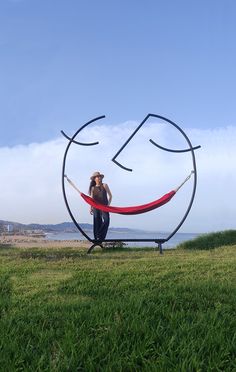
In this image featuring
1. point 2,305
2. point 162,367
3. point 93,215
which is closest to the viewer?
point 162,367

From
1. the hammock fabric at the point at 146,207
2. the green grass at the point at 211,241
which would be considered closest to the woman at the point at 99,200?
the hammock fabric at the point at 146,207

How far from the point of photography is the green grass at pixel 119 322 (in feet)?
9.29

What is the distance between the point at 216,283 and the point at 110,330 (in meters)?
1.85

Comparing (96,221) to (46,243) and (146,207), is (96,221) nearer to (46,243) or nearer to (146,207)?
(146,207)

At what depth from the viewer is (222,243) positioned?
10906mm

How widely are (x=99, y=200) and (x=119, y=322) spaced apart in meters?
6.26

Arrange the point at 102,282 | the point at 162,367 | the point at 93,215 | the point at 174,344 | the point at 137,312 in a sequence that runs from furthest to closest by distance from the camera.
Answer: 1. the point at 93,215
2. the point at 102,282
3. the point at 137,312
4. the point at 174,344
5. the point at 162,367

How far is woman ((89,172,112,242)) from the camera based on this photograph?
9469mm

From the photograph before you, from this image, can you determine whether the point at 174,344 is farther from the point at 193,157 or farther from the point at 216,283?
the point at 193,157

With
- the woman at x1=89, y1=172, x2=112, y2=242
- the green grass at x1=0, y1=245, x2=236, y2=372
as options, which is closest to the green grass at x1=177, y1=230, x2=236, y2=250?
the woman at x1=89, y1=172, x2=112, y2=242

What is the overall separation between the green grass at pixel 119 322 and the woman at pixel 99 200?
13.1ft

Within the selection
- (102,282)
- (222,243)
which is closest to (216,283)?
(102,282)

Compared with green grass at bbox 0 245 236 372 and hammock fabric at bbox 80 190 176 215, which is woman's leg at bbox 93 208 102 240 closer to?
hammock fabric at bbox 80 190 176 215

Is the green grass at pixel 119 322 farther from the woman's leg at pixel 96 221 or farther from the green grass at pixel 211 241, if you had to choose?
the green grass at pixel 211 241
